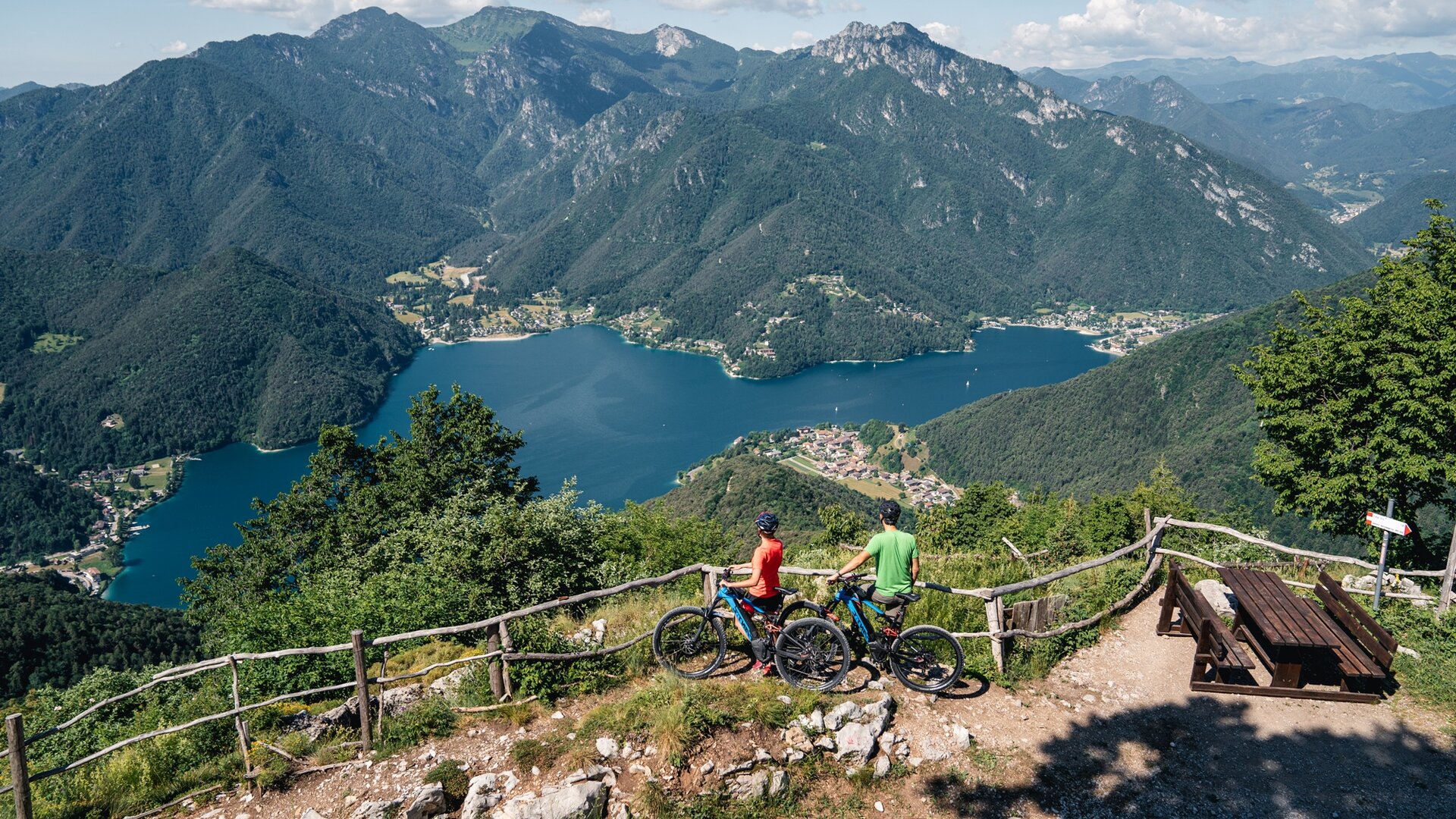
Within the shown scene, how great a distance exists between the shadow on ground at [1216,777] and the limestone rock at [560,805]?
4.20 meters

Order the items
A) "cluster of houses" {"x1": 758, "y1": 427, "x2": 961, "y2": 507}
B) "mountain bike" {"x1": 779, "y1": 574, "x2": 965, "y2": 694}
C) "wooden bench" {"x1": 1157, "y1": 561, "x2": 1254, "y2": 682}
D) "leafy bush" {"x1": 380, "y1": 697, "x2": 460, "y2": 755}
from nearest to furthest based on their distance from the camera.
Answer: "leafy bush" {"x1": 380, "y1": 697, "x2": 460, "y2": 755}
"mountain bike" {"x1": 779, "y1": 574, "x2": 965, "y2": 694}
"wooden bench" {"x1": 1157, "y1": 561, "x2": 1254, "y2": 682}
"cluster of houses" {"x1": 758, "y1": 427, "x2": 961, "y2": 507}

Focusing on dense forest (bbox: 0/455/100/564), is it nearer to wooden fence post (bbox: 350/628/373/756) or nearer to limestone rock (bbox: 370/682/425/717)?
limestone rock (bbox: 370/682/425/717)

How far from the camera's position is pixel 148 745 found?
36.2ft

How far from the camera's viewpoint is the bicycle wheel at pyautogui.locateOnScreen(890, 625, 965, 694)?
35.6ft

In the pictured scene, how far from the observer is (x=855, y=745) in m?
9.81

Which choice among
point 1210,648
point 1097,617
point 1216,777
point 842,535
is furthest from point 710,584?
point 842,535

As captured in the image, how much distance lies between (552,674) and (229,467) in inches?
8066

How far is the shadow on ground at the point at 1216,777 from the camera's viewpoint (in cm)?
918

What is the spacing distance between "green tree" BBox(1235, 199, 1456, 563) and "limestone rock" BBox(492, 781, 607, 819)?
1824 centimetres

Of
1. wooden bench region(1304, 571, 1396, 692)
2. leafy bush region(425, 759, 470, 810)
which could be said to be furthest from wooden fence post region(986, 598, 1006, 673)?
leafy bush region(425, 759, 470, 810)

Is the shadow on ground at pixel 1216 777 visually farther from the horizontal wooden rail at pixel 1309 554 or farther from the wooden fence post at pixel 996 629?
the horizontal wooden rail at pixel 1309 554

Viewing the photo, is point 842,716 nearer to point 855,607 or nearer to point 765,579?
point 855,607

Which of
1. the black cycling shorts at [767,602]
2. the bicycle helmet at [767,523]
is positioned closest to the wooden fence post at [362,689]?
the black cycling shorts at [767,602]

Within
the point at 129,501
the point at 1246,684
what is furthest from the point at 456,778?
the point at 129,501
